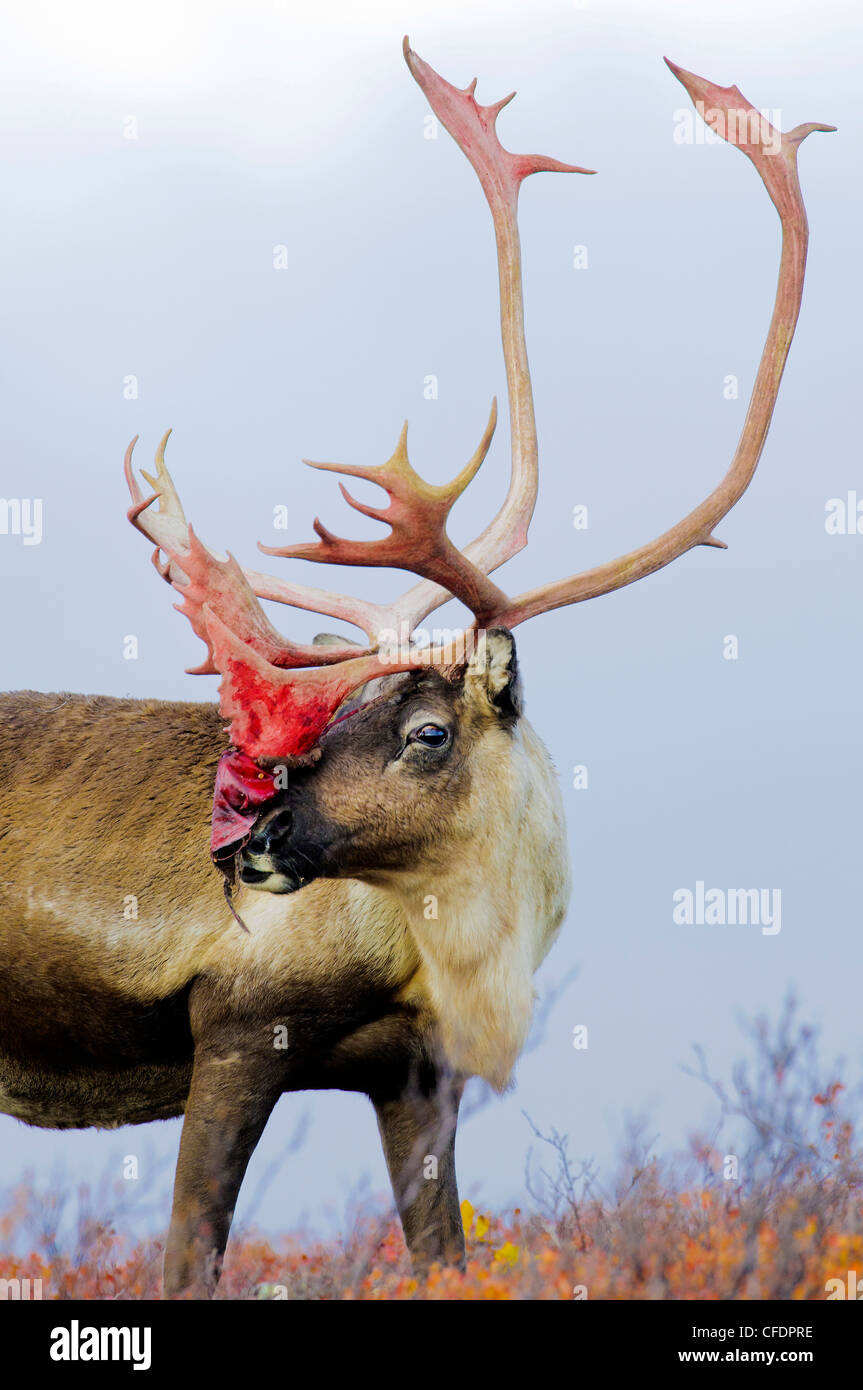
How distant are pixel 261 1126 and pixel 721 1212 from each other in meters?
1.95

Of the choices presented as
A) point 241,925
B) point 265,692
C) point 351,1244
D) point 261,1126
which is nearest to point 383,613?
point 265,692

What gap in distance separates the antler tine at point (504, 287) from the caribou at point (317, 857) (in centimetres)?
2

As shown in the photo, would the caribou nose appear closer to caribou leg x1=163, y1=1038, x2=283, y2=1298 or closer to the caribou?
the caribou

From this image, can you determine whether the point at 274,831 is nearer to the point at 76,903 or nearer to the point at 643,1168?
the point at 76,903

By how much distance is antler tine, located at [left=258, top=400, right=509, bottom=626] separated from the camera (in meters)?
5.56

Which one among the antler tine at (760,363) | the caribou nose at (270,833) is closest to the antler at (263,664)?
the caribou nose at (270,833)

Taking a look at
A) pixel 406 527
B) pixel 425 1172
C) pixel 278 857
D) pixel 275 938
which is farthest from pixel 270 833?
pixel 425 1172

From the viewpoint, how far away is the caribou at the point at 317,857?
5.62m

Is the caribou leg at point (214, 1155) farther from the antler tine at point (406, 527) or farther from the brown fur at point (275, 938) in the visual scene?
the antler tine at point (406, 527)

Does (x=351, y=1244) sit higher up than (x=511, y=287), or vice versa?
(x=511, y=287)

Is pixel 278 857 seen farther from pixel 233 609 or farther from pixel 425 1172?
pixel 425 1172

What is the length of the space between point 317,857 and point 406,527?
48.3 inches

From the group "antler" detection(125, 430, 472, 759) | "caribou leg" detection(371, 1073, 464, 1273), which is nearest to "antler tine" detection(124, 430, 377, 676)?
"antler" detection(125, 430, 472, 759)

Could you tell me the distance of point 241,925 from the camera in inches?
232
